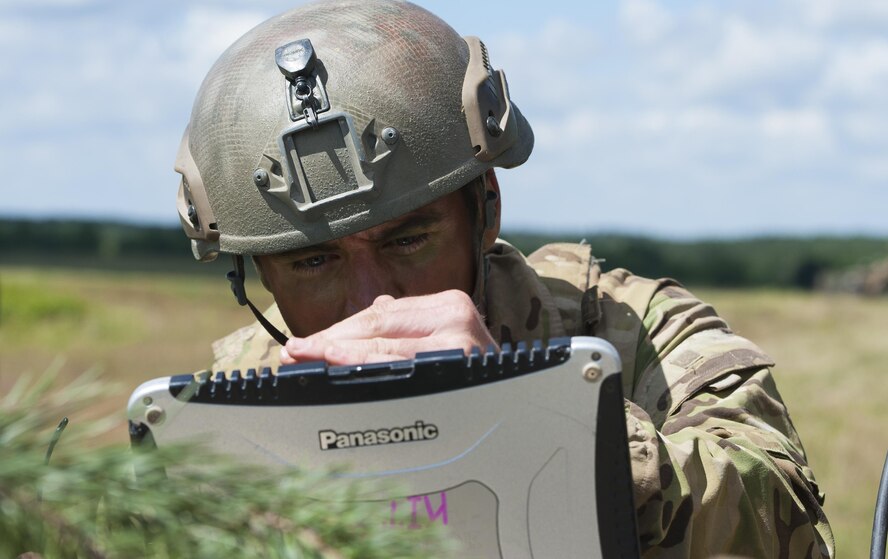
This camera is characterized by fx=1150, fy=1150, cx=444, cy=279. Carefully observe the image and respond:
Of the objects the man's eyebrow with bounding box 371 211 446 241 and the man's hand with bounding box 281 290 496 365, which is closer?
the man's hand with bounding box 281 290 496 365

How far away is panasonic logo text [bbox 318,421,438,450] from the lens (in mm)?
1789

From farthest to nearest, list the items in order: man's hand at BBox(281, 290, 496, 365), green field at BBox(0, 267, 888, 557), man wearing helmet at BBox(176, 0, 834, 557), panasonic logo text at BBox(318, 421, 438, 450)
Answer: green field at BBox(0, 267, 888, 557), man wearing helmet at BBox(176, 0, 834, 557), man's hand at BBox(281, 290, 496, 365), panasonic logo text at BBox(318, 421, 438, 450)

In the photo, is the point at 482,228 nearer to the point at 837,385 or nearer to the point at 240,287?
the point at 240,287

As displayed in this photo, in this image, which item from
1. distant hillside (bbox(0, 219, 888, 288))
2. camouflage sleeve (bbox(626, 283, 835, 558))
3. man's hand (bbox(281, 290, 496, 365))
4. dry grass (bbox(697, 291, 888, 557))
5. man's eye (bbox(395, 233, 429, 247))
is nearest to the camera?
man's hand (bbox(281, 290, 496, 365))

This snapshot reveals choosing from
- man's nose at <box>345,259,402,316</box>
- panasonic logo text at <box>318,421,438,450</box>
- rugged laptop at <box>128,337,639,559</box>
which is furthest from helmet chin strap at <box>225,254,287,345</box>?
panasonic logo text at <box>318,421,438,450</box>

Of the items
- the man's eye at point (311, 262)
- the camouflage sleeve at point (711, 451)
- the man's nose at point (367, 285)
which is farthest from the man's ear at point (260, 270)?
the camouflage sleeve at point (711, 451)

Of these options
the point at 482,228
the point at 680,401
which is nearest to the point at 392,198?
the point at 482,228

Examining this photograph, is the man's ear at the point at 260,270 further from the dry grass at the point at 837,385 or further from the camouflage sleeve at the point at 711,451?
the dry grass at the point at 837,385

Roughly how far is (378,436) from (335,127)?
6.08 feet

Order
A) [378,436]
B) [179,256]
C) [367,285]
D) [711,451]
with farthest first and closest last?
1. [179,256]
2. [367,285]
3. [711,451]
4. [378,436]

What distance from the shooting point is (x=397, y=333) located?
2.25 metres

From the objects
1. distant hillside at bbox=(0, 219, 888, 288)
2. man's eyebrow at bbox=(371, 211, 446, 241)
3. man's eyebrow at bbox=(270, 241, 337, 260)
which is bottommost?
distant hillside at bbox=(0, 219, 888, 288)

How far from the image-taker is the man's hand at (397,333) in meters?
2.12

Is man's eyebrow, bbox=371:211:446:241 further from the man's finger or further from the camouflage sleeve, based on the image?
the man's finger
